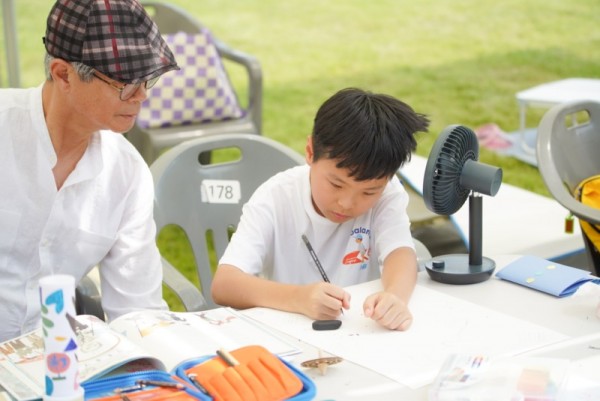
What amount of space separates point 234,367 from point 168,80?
3.29 m

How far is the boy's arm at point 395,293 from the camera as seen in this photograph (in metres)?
1.89

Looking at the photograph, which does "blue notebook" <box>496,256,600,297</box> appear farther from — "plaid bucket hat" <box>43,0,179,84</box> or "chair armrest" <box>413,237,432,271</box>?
"plaid bucket hat" <box>43,0,179,84</box>

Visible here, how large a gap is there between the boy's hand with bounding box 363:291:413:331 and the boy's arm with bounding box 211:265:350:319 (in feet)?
0.16

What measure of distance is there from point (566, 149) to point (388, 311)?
1.42 metres

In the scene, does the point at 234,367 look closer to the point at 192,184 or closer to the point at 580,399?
the point at 580,399

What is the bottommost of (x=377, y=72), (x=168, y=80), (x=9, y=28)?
(x=377, y=72)

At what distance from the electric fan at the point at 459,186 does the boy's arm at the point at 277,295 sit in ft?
1.09

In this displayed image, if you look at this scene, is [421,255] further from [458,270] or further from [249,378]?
[249,378]

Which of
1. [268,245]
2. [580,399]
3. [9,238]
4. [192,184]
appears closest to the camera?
[580,399]

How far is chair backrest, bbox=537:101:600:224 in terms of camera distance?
9.56ft

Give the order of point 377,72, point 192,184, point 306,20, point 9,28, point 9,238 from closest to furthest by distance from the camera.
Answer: point 9,238 → point 192,184 → point 9,28 → point 377,72 → point 306,20

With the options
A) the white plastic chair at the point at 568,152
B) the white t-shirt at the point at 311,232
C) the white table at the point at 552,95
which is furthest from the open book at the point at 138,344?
the white table at the point at 552,95

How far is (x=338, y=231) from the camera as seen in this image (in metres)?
2.38

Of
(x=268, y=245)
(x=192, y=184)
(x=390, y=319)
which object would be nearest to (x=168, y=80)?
(x=192, y=184)
